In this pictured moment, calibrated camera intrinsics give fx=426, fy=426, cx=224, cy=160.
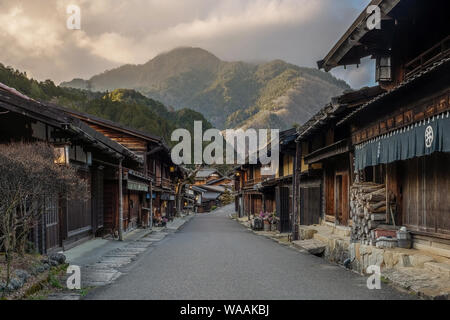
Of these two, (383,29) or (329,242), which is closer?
(383,29)

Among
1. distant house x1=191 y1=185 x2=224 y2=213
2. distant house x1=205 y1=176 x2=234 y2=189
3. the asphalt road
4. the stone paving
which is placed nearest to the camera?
the asphalt road

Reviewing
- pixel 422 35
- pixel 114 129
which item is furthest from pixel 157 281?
pixel 114 129

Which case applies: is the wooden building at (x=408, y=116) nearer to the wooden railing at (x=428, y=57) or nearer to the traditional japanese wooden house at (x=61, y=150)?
the wooden railing at (x=428, y=57)

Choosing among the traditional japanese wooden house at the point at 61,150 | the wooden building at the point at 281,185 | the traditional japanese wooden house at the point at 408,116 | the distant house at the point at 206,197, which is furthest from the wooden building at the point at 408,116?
the distant house at the point at 206,197

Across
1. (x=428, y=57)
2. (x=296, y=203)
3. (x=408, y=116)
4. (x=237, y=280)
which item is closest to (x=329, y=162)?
(x=296, y=203)

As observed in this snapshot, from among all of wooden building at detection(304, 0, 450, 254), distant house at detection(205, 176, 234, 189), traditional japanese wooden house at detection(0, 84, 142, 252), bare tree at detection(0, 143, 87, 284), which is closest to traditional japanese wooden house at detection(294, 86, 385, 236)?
wooden building at detection(304, 0, 450, 254)

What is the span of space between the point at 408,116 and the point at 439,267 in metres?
3.28

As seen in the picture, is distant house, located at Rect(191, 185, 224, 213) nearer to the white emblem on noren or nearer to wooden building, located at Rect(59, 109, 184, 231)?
wooden building, located at Rect(59, 109, 184, 231)

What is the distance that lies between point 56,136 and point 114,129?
61.3ft

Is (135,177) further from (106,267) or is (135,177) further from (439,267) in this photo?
(439,267)

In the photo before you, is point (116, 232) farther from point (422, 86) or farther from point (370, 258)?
point (422, 86)

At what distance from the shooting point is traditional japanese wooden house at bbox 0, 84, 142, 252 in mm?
10594

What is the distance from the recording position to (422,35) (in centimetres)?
1161

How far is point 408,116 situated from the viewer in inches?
372
